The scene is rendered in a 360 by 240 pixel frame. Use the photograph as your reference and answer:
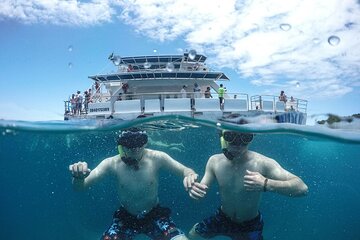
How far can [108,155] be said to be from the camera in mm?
12836

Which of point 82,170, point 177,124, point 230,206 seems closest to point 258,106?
point 177,124

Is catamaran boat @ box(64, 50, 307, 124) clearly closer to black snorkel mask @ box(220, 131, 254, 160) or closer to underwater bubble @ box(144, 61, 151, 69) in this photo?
underwater bubble @ box(144, 61, 151, 69)

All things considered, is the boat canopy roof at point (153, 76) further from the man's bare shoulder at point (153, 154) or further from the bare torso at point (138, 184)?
the bare torso at point (138, 184)

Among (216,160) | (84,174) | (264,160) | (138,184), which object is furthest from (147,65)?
(264,160)

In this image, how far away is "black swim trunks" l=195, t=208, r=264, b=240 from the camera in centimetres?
616

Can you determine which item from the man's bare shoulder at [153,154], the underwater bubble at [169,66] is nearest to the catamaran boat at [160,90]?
the underwater bubble at [169,66]

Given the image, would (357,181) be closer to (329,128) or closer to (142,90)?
(329,128)

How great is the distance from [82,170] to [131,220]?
1725mm

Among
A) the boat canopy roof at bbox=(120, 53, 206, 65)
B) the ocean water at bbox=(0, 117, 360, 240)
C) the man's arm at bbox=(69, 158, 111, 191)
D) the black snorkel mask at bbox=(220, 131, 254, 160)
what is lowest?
the ocean water at bbox=(0, 117, 360, 240)

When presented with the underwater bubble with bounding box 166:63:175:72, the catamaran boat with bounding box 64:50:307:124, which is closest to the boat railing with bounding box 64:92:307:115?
the catamaran boat with bounding box 64:50:307:124

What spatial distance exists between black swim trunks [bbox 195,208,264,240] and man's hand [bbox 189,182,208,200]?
1798 mm

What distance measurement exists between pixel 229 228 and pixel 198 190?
1957 millimetres

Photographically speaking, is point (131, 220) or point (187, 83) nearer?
point (131, 220)

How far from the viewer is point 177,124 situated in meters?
11.9
